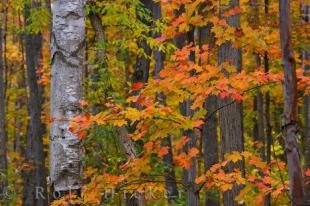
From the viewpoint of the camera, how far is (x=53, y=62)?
4723mm

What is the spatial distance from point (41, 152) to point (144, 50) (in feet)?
24.7

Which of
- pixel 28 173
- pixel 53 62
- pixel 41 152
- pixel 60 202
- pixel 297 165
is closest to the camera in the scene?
pixel 297 165

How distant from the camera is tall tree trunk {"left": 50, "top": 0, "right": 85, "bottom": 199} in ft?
15.1

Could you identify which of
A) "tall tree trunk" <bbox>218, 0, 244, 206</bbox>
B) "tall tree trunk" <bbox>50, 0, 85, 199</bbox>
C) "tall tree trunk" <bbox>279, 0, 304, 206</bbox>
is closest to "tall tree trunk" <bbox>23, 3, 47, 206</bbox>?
"tall tree trunk" <bbox>218, 0, 244, 206</bbox>

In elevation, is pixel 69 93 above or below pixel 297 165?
above

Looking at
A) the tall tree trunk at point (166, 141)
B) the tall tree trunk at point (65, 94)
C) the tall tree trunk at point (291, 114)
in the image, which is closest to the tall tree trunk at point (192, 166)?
the tall tree trunk at point (166, 141)

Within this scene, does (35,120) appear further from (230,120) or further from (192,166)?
(230,120)

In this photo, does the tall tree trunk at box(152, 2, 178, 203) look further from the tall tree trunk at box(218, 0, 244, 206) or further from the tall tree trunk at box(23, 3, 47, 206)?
the tall tree trunk at box(23, 3, 47, 206)

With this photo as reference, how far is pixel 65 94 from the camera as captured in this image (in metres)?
4.67

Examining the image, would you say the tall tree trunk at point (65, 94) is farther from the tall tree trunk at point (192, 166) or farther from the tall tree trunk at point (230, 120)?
the tall tree trunk at point (230, 120)

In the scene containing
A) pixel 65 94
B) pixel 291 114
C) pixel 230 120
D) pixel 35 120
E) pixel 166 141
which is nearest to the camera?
pixel 291 114

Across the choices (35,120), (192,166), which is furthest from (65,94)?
(35,120)

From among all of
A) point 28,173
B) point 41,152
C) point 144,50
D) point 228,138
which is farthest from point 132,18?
point 28,173

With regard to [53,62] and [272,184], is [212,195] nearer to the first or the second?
[272,184]
